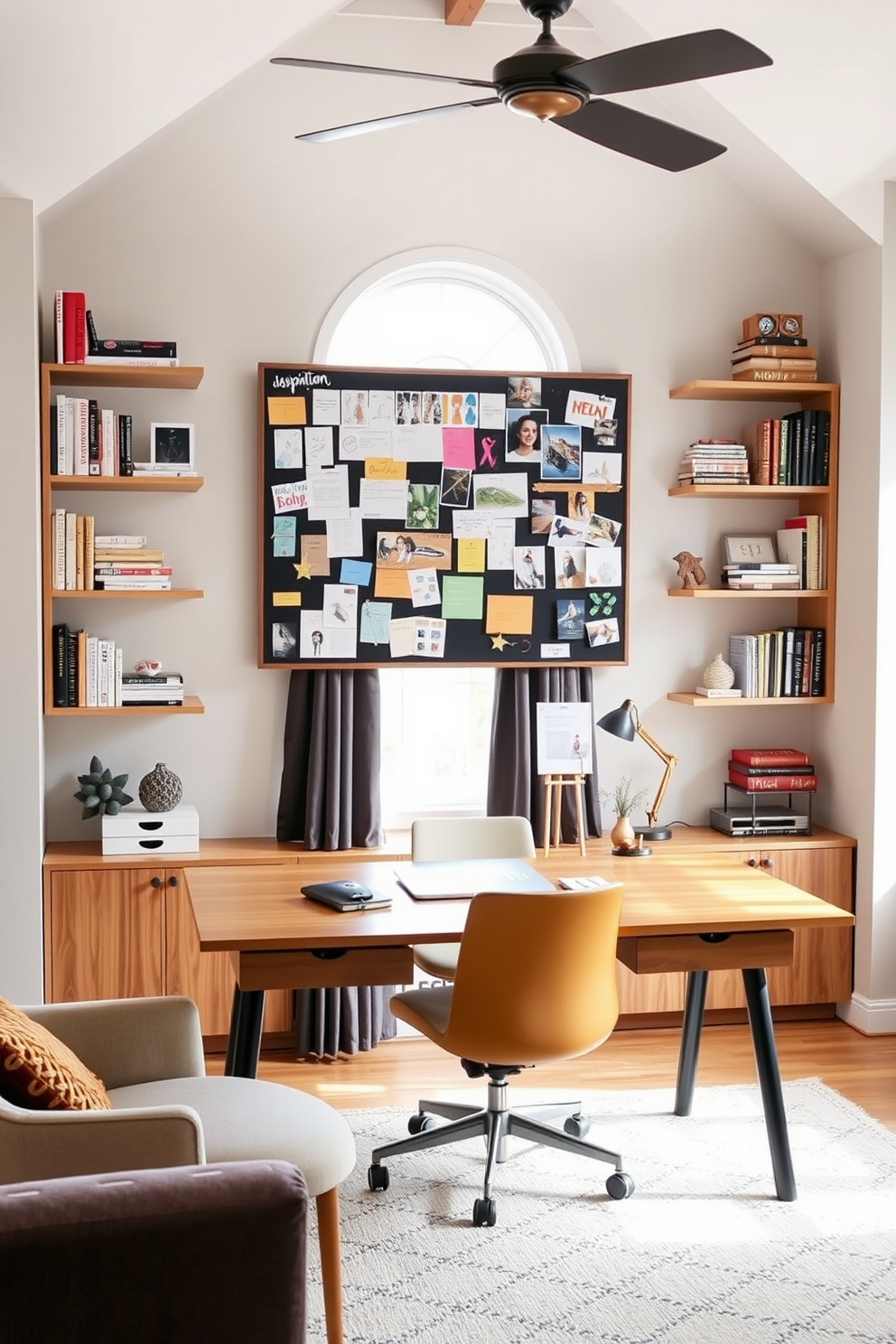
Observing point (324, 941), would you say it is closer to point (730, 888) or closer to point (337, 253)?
point (730, 888)

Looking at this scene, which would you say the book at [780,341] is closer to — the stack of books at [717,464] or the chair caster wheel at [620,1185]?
the stack of books at [717,464]

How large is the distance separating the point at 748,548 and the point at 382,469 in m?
1.36

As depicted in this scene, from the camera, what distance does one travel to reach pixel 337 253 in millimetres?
4660

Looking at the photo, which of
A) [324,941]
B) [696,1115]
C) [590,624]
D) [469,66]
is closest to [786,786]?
[590,624]

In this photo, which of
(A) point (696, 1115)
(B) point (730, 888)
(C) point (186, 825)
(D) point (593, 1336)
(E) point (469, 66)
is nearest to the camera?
(D) point (593, 1336)

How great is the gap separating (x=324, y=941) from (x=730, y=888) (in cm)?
113

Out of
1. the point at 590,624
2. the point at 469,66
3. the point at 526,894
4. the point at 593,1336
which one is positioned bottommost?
the point at 593,1336

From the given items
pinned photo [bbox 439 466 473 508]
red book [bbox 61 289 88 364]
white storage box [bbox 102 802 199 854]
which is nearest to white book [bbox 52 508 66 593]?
red book [bbox 61 289 88 364]

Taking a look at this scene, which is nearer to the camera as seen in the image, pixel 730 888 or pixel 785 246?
pixel 730 888

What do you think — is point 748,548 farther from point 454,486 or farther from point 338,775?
point 338,775

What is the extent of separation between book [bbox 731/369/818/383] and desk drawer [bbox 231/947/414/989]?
8.60 feet

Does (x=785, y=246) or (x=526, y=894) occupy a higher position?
(x=785, y=246)

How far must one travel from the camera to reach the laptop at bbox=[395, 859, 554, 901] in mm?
3398

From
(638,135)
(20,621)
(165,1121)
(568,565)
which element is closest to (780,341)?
(568,565)
